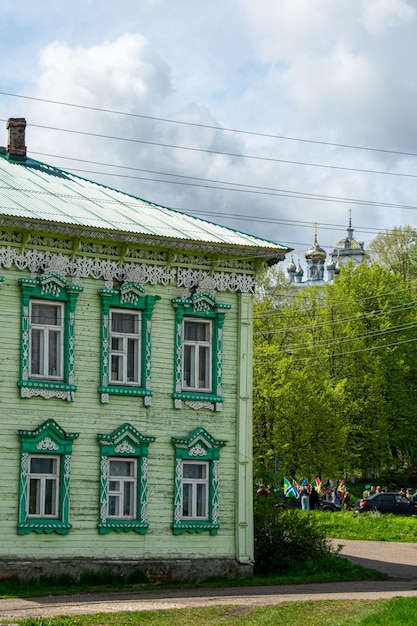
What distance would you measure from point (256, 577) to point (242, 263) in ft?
24.1

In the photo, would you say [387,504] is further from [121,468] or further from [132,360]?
[132,360]

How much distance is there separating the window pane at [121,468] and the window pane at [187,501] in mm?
1411

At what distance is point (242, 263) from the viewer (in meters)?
29.1

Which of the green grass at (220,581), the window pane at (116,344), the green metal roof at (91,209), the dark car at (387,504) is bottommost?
the green grass at (220,581)

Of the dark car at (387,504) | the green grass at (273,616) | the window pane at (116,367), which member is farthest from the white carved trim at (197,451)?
the dark car at (387,504)

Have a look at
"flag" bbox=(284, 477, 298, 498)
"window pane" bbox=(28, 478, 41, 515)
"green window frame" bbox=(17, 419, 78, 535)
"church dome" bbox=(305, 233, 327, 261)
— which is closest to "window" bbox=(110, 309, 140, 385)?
"green window frame" bbox=(17, 419, 78, 535)

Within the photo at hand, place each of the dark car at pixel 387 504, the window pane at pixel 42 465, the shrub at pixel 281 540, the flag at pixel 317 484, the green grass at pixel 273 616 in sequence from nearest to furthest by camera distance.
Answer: the green grass at pixel 273 616, the window pane at pixel 42 465, the shrub at pixel 281 540, the dark car at pixel 387 504, the flag at pixel 317 484

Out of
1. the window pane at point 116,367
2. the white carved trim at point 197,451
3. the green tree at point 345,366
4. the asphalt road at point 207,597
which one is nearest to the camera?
the asphalt road at point 207,597

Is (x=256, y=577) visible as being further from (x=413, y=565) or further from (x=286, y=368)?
(x=286, y=368)

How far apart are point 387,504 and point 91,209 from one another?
1071 inches

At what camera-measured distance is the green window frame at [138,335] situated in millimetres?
27141

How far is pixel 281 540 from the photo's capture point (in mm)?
29688

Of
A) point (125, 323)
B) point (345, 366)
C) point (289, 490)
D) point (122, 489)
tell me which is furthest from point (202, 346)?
point (345, 366)

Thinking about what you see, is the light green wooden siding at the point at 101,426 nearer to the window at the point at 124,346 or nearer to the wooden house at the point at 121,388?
the wooden house at the point at 121,388
